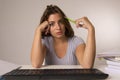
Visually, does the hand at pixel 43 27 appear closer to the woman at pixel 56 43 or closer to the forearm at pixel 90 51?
the woman at pixel 56 43

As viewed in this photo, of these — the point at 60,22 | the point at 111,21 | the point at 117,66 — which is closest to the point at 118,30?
the point at 111,21

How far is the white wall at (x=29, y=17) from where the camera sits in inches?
92.7

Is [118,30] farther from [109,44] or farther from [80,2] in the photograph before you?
[80,2]

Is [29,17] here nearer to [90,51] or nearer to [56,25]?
[56,25]

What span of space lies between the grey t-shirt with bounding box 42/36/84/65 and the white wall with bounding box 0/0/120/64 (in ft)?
3.42

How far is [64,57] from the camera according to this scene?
1291mm

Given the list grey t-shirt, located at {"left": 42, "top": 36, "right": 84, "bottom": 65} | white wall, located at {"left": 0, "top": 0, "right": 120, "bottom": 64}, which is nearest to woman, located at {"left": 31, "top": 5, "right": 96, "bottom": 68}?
grey t-shirt, located at {"left": 42, "top": 36, "right": 84, "bottom": 65}

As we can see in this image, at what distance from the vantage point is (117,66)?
84 cm

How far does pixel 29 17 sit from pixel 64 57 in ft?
3.98

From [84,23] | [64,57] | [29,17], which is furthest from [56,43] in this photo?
[29,17]

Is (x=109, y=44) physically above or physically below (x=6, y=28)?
below

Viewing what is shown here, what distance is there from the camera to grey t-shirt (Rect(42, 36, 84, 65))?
4.18 ft

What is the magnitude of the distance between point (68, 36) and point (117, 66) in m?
0.62

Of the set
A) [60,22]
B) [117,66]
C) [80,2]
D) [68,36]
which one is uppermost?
[80,2]
